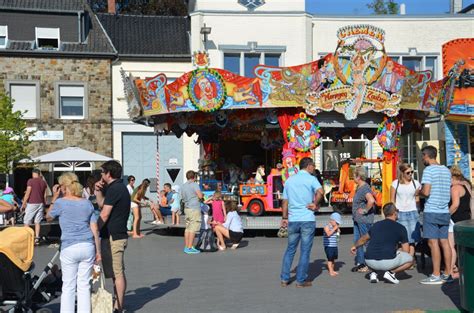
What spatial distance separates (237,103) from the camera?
19938 millimetres

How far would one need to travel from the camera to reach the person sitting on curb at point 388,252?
11.4 meters

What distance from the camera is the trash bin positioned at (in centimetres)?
852

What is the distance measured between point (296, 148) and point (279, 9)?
42.2 feet

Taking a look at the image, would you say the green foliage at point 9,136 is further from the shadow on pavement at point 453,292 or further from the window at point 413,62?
the shadow on pavement at point 453,292

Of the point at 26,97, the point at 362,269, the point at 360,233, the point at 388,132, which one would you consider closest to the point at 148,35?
the point at 26,97

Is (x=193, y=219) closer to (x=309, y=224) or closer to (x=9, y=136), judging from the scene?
(x=309, y=224)

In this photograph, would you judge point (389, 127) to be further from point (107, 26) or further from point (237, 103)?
point (107, 26)

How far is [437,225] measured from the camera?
11.2 metres

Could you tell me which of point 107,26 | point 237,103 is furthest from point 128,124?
point 237,103

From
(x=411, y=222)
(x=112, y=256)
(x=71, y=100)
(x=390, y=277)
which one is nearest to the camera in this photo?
(x=112, y=256)

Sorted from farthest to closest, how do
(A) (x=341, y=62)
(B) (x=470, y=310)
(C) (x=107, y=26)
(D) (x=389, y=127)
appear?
(C) (x=107, y=26)
(D) (x=389, y=127)
(A) (x=341, y=62)
(B) (x=470, y=310)

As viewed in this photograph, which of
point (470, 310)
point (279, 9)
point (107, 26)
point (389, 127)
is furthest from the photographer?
point (107, 26)

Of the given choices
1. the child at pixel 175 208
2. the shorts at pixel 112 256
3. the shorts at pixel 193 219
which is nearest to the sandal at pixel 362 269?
the shorts at pixel 193 219

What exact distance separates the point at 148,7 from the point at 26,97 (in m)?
13.1
